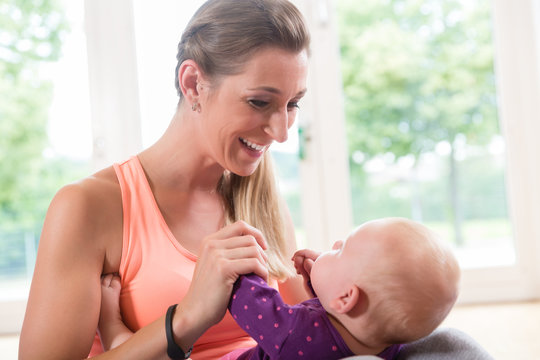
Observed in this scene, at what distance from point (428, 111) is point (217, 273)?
2.35m

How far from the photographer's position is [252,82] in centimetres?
122

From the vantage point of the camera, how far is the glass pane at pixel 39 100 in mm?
2986

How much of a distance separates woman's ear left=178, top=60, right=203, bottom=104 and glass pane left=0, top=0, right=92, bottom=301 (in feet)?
6.05

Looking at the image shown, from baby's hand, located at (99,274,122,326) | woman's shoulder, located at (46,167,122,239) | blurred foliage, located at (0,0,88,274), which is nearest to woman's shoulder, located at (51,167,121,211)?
woman's shoulder, located at (46,167,122,239)

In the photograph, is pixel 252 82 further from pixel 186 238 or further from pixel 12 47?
pixel 12 47

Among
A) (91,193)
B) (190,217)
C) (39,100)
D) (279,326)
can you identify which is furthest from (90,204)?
(39,100)

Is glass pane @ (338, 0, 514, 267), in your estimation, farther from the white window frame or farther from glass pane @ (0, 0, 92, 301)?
glass pane @ (0, 0, 92, 301)

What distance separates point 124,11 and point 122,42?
0.19m

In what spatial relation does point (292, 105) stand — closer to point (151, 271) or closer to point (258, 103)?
point (258, 103)

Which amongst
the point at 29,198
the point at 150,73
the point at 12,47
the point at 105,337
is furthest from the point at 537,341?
the point at 12,47

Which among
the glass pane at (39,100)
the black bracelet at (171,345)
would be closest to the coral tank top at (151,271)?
the black bracelet at (171,345)

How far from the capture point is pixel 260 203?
150 cm

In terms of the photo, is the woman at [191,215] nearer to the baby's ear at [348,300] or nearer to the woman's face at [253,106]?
the woman's face at [253,106]

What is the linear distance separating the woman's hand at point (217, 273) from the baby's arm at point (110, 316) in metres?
0.25
